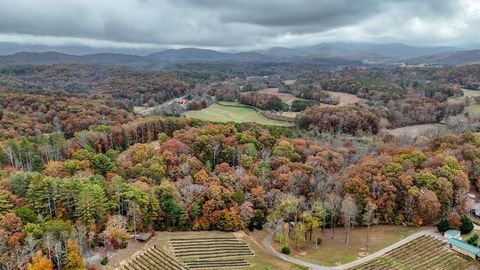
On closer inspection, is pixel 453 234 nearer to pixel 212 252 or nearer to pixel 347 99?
pixel 212 252

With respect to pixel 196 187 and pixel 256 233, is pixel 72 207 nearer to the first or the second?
pixel 196 187

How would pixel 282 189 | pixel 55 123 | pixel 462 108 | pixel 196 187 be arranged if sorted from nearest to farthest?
pixel 196 187, pixel 282 189, pixel 55 123, pixel 462 108

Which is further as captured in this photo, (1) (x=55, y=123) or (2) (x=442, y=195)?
(1) (x=55, y=123)

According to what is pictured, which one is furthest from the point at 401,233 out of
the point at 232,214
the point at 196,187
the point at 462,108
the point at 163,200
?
the point at 462,108

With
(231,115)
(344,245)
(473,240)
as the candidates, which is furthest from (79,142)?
(473,240)

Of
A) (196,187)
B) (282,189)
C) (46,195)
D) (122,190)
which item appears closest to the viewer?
(46,195)

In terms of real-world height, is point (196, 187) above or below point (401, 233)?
above

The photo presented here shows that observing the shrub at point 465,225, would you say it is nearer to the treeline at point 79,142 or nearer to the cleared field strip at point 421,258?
the cleared field strip at point 421,258
